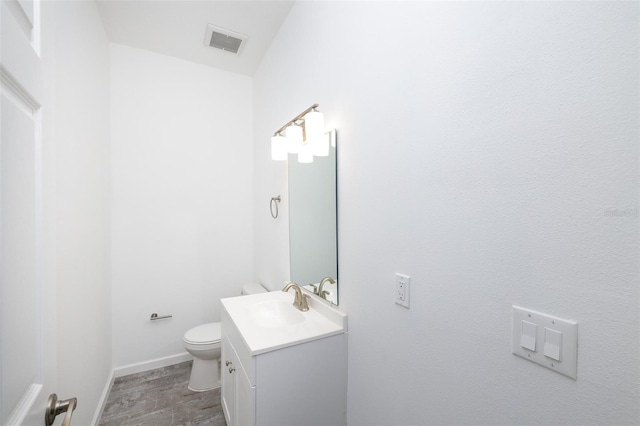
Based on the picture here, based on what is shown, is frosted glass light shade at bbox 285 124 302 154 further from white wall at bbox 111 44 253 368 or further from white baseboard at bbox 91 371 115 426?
white baseboard at bbox 91 371 115 426

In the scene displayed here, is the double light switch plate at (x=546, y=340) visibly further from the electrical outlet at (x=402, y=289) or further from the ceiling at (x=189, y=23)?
the ceiling at (x=189, y=23)

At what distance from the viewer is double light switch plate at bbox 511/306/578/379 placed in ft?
2.03

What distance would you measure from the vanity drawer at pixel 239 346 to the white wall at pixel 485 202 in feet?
1.61

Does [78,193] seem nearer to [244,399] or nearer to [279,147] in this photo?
[279,147]

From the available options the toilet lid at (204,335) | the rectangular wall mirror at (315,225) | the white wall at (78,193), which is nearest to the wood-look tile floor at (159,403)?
the white wall at (78,193)

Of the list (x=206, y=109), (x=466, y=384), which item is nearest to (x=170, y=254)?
(x=206, y=109)

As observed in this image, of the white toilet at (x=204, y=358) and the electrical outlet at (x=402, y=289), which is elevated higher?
the electrical outlet at (x=402, y=289)

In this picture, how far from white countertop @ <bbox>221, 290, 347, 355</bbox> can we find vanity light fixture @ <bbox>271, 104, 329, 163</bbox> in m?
0.88

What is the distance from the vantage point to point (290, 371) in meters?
1.24

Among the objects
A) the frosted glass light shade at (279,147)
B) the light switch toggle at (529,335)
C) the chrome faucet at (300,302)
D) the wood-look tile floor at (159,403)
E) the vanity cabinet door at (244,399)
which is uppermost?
the frosted glass light shade at (279,147)

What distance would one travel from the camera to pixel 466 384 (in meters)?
0.85

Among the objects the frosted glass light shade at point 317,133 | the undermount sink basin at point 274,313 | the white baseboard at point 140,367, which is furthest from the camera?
the white baseboard at point 140,367

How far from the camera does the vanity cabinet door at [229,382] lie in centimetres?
154

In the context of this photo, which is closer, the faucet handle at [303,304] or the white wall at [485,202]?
the white wall at [485,202]
